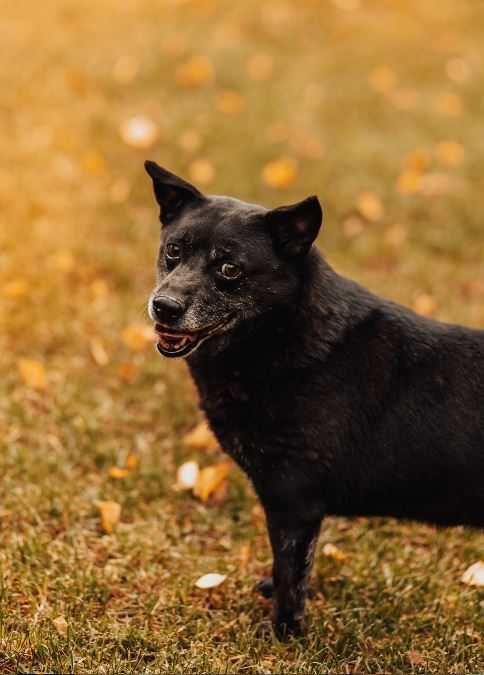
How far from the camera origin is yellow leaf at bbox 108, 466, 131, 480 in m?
3.56

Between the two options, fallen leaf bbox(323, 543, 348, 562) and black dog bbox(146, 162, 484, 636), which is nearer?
black dog bbox(146, 162, 484, 636)

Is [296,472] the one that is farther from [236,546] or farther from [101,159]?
[101,159]

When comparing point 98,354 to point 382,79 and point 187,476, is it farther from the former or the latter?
point 382,79

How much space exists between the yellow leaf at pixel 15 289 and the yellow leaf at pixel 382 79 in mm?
4788

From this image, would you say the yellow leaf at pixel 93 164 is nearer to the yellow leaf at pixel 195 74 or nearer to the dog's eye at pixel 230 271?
the yellow leaf at pixel 195 74

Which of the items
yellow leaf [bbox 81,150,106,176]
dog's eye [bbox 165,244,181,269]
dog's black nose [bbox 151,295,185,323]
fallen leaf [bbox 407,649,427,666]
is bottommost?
fallen leaf [bbox 407,649,427,666]

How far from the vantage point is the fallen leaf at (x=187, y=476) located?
362cm

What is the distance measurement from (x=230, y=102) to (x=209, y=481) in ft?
15.9

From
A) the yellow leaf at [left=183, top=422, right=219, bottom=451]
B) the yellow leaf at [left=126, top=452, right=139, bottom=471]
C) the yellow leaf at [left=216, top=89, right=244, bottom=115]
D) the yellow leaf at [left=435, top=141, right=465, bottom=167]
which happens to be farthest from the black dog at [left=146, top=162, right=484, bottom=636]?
the yellow leaf at [left=216, top=89, right=244, bottom=115]

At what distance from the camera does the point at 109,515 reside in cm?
330

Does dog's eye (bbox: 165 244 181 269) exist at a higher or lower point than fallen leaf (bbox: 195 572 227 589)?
higher

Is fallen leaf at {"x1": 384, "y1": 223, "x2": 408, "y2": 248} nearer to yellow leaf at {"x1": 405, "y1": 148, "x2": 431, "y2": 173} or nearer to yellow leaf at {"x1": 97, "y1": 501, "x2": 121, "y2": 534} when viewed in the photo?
yellow leaf at {"x1": 405, "y1": 148, "x2": 431, "y2": 173}

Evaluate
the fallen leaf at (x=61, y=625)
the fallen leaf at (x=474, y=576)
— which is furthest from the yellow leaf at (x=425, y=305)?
the fallen leaf at (x=61, y=625)

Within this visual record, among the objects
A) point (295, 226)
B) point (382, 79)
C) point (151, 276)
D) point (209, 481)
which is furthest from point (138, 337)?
point (382, 79)
